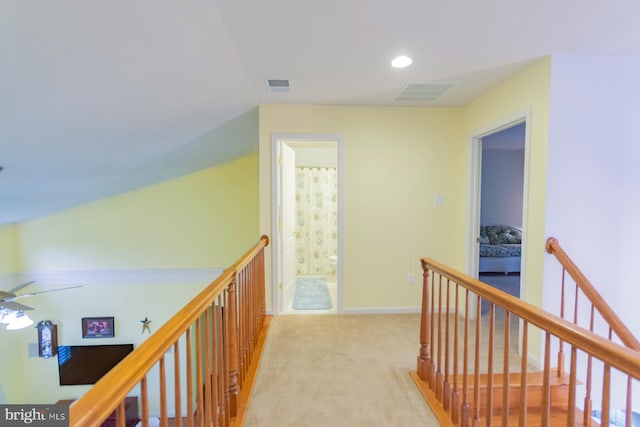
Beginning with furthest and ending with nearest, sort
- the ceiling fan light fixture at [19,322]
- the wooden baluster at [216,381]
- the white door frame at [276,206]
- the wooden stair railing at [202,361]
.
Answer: the white door frame at [276,206], the ceiling fan light fixture at [19,322], the wooden baluster at [216,381], the wooden stair railing at [202,361]

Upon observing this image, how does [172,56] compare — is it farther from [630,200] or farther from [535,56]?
[630,200]

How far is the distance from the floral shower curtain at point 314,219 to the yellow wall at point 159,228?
80 centimetres

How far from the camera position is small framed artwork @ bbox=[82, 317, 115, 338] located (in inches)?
191

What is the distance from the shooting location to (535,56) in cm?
212

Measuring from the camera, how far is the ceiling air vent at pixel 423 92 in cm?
261

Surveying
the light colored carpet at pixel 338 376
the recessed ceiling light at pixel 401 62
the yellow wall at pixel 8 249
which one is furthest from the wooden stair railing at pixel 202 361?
the yellow wall at pixel 8 249

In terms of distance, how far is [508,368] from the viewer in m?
1.29

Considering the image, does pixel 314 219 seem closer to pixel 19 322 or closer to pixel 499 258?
pixel 499 258

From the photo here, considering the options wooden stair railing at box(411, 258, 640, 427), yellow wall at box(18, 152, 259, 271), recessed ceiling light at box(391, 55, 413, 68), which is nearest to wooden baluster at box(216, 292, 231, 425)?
wooden stair railing at box(411, 258, 640, 427)

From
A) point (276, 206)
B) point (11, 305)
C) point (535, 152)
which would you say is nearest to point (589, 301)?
point (535, 152)

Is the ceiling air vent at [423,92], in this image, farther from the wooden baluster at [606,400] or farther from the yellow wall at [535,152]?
the wooden baluster at [606,400]

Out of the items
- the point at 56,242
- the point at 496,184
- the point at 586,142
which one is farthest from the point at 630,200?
the point at 56,242

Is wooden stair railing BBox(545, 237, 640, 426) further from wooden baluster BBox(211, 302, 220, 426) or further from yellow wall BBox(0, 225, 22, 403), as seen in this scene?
yellow wall BBox(0, 225, 22, 403)

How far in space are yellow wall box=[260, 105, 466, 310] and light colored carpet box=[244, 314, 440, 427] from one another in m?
0.48
